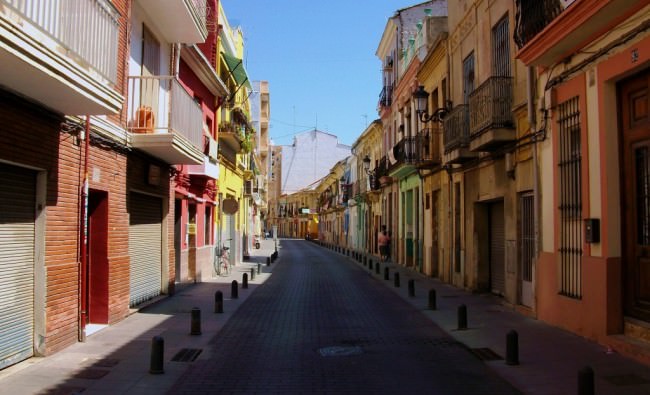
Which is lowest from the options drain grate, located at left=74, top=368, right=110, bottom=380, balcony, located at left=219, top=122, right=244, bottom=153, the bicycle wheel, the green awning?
drain grate, located at left=74, top=368, right=110, bottom=380

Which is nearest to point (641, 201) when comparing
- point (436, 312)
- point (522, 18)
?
point (522, 18)

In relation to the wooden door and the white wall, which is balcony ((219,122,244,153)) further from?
the white wall

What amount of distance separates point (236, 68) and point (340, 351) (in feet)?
57.0

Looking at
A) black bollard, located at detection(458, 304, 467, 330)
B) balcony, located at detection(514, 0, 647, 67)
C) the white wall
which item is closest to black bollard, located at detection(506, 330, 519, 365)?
black bollard, located at detection(458, 304, 467, 330)

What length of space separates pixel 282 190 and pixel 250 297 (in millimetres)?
83872

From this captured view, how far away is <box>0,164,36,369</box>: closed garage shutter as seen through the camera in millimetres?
7375

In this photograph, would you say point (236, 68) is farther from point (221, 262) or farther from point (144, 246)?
point (144, 246)

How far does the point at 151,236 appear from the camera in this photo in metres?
13.8

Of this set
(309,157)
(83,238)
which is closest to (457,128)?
(83,238)

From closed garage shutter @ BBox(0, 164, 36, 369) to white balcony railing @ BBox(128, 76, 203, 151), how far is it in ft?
12.8

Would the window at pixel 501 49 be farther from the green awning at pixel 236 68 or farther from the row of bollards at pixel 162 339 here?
the green awning at pixel 236 68

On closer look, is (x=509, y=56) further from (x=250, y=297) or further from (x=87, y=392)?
(x=87, y=392)

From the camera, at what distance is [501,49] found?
14.0 metres

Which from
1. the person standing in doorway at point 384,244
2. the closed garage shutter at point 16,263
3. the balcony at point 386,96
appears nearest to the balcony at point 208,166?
the closed garage shutter at point 16,263
